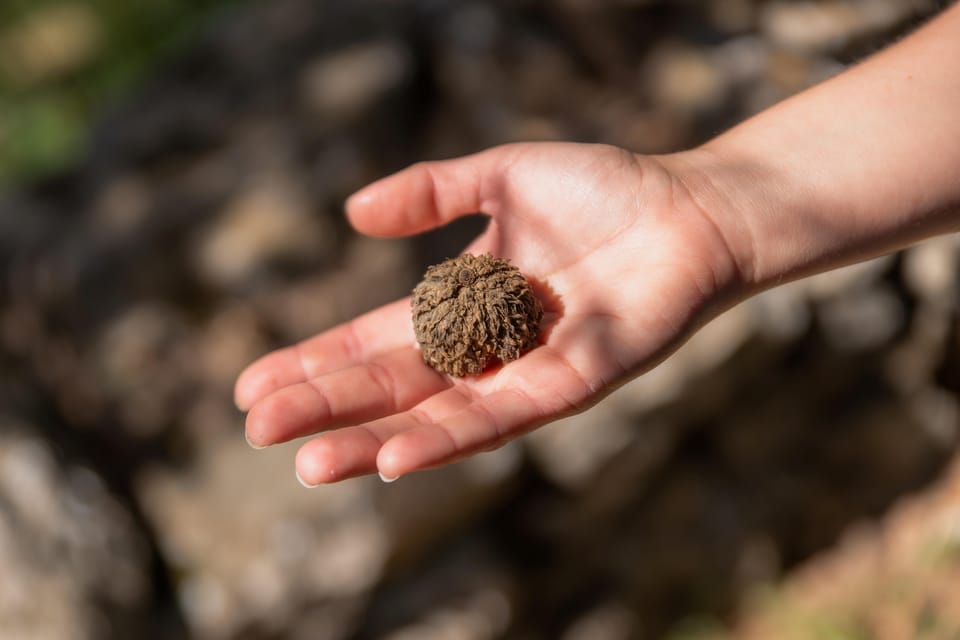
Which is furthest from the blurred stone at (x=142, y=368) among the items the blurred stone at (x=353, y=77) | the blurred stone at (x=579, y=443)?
the blurred stone at (x=579, y=443)

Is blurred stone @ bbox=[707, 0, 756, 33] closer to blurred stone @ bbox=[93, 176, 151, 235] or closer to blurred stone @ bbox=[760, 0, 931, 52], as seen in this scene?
blurred stone @ bbox=[760, 0, 931, 52]

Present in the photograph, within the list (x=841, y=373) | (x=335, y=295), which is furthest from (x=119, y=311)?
(x=841, y=373)

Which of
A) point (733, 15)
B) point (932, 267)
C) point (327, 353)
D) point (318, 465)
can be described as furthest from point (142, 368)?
point (932, 267)

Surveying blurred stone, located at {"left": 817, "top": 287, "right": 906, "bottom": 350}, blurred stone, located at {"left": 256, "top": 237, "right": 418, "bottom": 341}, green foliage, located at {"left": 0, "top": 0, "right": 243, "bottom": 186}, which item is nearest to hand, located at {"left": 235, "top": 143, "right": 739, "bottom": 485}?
blurred stone, located at {"left": 256, "top": 237, "right": 418, "bottom": 341}

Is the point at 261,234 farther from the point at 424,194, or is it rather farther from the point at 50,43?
the point at 50,43

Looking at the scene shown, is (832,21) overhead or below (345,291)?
overhead

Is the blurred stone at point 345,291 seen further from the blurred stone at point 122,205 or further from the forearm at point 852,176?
the forearm at point 852,176

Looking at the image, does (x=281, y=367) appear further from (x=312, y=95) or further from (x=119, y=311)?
(x=312, y=95)
